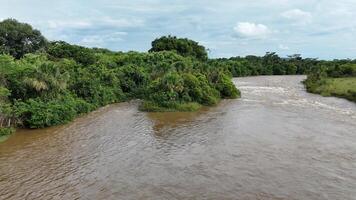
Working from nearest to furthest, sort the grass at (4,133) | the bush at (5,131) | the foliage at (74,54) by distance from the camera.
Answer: the grass at (4,133) → the bush at (5,131) → the foliage at (74,54)

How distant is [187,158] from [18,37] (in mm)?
33133

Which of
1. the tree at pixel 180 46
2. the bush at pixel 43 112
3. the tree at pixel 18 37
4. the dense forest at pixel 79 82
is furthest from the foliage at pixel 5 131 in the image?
the tree at pixel 180 46

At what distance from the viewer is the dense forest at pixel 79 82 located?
24.1m

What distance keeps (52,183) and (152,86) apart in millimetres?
17903

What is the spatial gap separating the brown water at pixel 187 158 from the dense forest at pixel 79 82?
4.62 feet

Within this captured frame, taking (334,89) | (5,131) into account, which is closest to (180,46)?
(334,89)

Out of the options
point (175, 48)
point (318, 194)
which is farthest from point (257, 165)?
point (175, 48)

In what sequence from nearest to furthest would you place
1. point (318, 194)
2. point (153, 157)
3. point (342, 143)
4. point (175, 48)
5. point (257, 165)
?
point (318, 194) → point (257, 165) → point (153, 157) → point (342, 143) → point (175, 48)

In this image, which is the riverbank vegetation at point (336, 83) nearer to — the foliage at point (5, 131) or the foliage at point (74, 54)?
the foliage at point (74, 54)

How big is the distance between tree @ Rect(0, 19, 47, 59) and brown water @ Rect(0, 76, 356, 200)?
66.8 ft

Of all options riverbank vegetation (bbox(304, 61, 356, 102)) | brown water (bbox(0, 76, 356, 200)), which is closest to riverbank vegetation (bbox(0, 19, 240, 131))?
brown water (bbox(0, 76, 356, 200))

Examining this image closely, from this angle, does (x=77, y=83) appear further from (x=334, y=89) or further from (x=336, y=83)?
(x=336, y=83)

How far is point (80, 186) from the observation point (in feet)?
47.9

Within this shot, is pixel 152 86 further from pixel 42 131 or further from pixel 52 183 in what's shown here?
pixel 52 183
